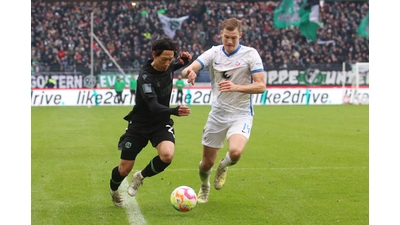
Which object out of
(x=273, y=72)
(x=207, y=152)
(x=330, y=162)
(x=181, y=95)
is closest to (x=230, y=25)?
(x=207, y=152)

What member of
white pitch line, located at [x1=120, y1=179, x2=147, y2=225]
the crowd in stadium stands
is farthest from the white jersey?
the crowd in stadium stands

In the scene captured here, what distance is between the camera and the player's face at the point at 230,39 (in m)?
8.04

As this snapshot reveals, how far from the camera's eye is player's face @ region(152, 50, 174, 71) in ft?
24.5

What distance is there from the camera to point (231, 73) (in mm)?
8250

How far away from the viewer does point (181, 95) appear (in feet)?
117

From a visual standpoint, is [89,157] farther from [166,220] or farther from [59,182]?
[166,220]

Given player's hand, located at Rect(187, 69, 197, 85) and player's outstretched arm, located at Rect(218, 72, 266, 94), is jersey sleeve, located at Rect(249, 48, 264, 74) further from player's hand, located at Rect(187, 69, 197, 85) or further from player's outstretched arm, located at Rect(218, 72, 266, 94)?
player's hand, located at Rect(187, 69, 197, 85)

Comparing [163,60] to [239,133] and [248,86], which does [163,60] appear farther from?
[239,133]

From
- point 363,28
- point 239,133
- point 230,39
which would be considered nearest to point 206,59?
point 230,39

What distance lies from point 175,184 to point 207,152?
145cm

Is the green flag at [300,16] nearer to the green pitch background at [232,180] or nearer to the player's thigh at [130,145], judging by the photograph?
the green pitch background at [232,180]

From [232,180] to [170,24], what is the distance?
→ 114ft

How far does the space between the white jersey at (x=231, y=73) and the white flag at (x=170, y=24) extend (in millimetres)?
35755

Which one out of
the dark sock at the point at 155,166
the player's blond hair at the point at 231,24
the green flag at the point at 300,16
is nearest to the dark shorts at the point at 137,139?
the dark sock at the point at 155,166
